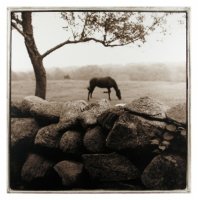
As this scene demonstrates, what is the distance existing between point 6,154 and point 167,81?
1.29 metres

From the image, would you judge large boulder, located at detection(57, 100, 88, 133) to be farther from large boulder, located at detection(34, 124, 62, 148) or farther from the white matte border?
the white matte border

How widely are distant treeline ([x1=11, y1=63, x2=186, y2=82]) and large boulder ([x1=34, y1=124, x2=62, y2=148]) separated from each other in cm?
38

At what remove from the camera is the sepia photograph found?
113 inches

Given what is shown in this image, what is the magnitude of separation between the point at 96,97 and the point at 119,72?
0.25 metres

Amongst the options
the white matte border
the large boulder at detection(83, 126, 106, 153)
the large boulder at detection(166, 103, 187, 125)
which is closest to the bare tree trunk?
the white matte border

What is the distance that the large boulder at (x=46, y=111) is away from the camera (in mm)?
2947

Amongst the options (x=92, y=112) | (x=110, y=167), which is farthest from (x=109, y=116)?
(x=110, y=167)

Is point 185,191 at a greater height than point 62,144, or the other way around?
point 62,144

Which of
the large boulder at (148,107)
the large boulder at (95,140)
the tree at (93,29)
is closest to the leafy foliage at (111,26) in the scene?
the tree at (93,29)

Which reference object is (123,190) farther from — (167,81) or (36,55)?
(36,55)

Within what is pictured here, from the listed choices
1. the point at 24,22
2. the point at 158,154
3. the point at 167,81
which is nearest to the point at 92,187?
the point at 158,154

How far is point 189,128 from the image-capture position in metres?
2.89

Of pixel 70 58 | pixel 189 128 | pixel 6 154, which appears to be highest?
pixel 70 58

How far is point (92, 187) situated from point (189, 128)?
82cm
